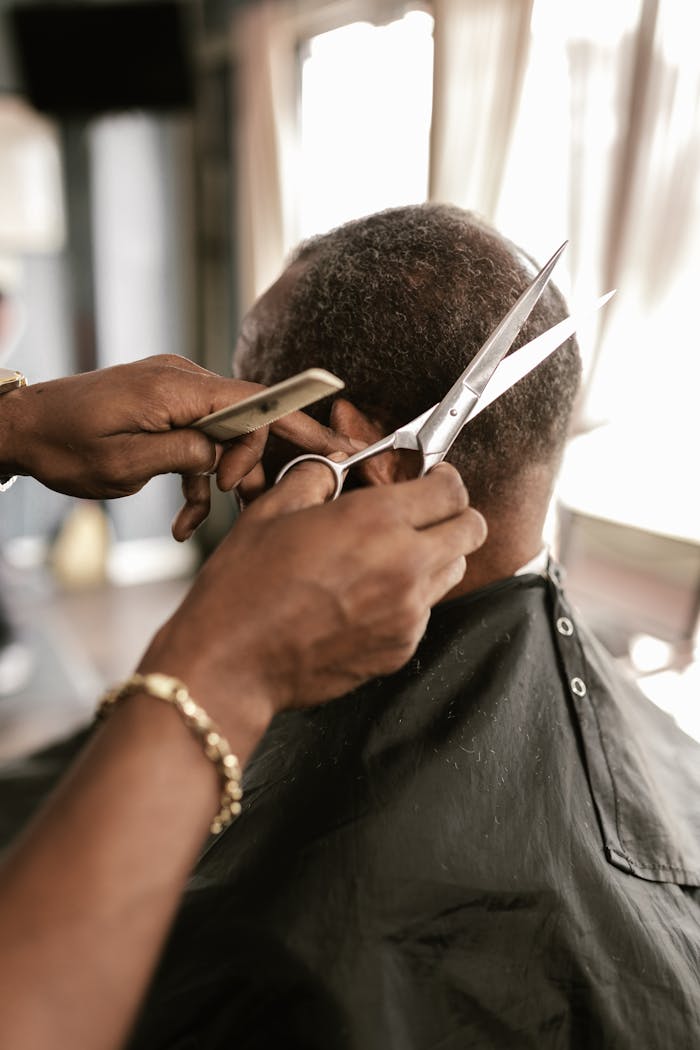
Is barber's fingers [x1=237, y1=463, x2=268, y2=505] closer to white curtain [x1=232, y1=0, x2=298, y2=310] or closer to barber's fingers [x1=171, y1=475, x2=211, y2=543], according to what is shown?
barber's fingers [x1=171, y1=475, x2=211, y2=543]

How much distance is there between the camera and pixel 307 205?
4445 mm

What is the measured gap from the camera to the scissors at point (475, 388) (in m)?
0.90

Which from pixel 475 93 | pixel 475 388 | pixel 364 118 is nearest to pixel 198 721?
pixel 475 388

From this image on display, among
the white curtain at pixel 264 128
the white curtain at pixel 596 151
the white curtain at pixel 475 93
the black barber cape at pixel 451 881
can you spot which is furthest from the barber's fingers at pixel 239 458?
the white curtain at pixel 264 128

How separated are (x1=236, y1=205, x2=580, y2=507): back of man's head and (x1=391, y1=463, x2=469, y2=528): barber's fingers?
0.32 m

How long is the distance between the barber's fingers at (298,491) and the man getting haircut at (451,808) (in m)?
0.13

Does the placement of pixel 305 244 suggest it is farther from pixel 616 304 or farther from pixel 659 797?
pixel 616 304

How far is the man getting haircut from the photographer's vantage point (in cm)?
81

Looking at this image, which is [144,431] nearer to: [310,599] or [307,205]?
[310,599]

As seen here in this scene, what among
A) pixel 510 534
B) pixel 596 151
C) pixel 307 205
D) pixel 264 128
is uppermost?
pixel 264 128

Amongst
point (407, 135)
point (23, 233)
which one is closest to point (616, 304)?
point (407, 135)

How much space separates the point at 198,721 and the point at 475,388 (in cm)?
54

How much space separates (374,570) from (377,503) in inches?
2.6

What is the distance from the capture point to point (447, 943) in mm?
849
